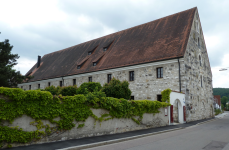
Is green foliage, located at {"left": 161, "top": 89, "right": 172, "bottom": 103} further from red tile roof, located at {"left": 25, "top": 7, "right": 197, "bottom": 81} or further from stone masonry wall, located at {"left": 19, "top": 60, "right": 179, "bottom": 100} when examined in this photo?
red tile roof, located at {"left": 25, "top": 7, "right": 197, "bottom": 81}

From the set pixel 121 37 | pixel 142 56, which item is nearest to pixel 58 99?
pixel 142 56

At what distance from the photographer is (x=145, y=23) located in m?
26.7

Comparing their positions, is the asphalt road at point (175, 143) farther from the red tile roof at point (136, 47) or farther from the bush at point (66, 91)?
the bush at point (66, 91)

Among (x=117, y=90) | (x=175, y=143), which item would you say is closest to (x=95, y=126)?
(x=175, y=143)

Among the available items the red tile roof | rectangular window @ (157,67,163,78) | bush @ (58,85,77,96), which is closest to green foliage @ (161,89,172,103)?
rectangular window @ (157,67,163,78)

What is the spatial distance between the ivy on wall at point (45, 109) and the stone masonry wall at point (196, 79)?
1000cm

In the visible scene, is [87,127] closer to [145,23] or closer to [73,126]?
[73,126]

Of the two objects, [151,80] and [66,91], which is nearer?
[66,91]

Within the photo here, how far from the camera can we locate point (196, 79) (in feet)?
69.2

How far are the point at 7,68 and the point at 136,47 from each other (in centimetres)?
1410

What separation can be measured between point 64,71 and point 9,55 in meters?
10.2

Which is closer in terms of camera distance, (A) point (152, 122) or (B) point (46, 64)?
(A) point (152, 122)

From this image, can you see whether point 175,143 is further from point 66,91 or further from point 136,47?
point 136,47

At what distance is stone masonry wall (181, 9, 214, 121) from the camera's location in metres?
18.5
